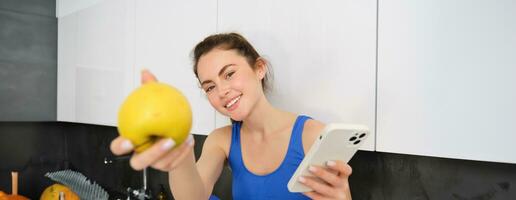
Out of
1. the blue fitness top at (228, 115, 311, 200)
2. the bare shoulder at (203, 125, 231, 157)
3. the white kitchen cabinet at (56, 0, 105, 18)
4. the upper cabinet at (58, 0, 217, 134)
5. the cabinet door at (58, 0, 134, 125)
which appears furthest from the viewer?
the white kitchen cabinet at (56, 0, 105, 18)

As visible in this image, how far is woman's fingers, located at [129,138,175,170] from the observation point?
43cm

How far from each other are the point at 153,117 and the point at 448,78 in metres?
0.49

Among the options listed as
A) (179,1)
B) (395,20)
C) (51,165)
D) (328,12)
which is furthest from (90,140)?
(395,20)

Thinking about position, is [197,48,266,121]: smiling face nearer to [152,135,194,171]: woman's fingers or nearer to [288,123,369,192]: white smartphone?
[288,123,369,192]: white smartphone

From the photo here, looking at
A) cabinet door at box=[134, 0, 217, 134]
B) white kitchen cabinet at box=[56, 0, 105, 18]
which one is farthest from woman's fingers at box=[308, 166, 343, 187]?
white kitchen cabinet at box=[56, 0, 105, 18]

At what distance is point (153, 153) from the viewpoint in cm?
43

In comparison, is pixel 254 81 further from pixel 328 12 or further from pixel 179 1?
pixel 179 1

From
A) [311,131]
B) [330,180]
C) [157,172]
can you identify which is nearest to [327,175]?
[330,180]

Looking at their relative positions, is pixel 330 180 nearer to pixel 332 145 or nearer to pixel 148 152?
pixel 332 145

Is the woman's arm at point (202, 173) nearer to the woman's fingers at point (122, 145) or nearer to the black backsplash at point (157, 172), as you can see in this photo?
the woman's fingers at point (122, 145)

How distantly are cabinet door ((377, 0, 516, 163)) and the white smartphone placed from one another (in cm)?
10

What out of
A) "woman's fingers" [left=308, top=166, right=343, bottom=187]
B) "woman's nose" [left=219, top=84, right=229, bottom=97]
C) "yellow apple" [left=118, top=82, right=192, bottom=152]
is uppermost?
"woman's nose" [left=219, top=84, right=229, bottom=97]

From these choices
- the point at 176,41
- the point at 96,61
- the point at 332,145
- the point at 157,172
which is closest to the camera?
the point at 332,145

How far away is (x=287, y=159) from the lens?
0.84m
